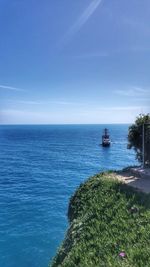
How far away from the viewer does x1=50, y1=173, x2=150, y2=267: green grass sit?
688 centimetres

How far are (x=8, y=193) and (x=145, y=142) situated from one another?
13931 mm

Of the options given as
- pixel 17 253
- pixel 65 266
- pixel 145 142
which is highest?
pixel 145 142

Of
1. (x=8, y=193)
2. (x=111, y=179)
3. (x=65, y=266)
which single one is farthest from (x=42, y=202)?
(x=65, y=266)

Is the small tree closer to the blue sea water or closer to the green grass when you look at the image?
the green grass

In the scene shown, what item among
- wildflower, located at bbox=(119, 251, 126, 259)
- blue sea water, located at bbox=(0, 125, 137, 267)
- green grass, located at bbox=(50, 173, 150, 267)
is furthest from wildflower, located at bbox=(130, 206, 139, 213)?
blue sea water, located at bbox=(0, 125, 137, 267)

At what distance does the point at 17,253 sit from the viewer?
45.7 feet

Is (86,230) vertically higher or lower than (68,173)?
higher

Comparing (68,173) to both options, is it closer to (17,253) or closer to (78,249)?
(17,253)

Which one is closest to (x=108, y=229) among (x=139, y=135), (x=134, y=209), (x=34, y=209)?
(x=134, y=209)

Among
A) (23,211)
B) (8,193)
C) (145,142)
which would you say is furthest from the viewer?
(8,193)

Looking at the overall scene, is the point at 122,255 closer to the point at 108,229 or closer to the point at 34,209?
the point at 108,229

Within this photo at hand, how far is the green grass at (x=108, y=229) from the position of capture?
6.88 m

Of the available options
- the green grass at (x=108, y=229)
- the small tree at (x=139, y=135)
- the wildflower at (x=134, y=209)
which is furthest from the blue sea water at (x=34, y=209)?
the small tree at (x=139, y=135)

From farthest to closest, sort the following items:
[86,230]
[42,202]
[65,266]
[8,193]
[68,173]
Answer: [68,173], [8,193], [42,202], [86,230], [65,266]
